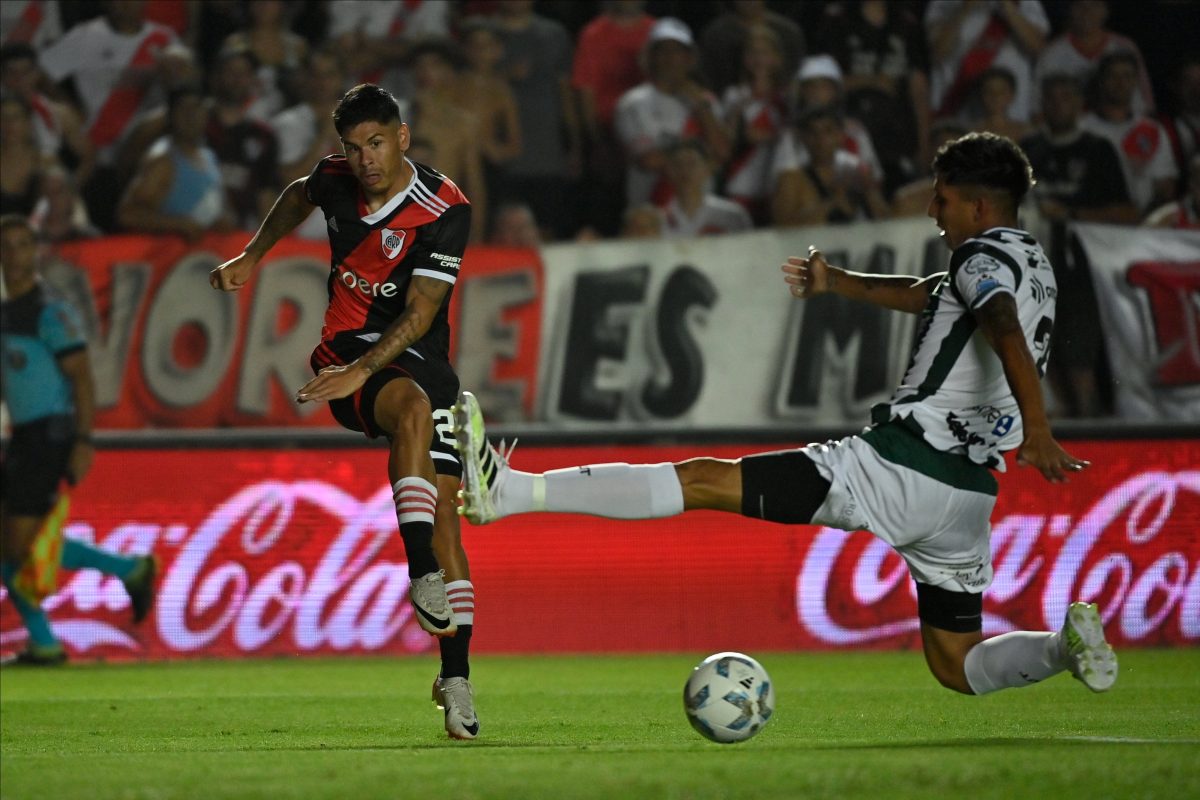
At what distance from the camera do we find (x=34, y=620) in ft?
38.2

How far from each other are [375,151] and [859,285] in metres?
1.90

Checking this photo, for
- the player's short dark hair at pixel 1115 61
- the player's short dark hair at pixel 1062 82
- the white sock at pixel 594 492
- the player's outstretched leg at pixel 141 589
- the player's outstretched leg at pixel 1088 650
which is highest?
the player's short dark hair at pixel 1115 61

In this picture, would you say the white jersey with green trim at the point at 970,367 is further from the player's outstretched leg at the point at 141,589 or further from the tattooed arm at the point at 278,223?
the player's outstretched leg at the point at 141,589

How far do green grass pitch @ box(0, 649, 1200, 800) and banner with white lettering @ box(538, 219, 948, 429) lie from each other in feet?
7.38

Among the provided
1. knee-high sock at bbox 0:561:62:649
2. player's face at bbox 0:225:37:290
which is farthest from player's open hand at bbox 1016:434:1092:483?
player's face at bbox 0:225:37:290

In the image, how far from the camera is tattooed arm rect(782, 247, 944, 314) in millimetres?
6438

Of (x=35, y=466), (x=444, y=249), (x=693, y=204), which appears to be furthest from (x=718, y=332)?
(x=444, y=249)

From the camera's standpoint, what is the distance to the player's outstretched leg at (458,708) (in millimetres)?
6324

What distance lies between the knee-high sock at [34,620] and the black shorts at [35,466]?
55 cm

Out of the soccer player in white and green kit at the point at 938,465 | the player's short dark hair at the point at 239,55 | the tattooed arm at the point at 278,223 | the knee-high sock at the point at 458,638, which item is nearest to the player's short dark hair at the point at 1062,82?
the player's short dark hair at the point at 239,55

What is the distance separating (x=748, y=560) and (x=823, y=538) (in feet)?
1.81

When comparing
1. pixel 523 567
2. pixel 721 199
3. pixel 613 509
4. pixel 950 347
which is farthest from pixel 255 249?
pixel 721 199

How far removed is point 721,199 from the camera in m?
13.4

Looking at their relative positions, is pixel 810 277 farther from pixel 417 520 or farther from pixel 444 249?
pixel 417 520
